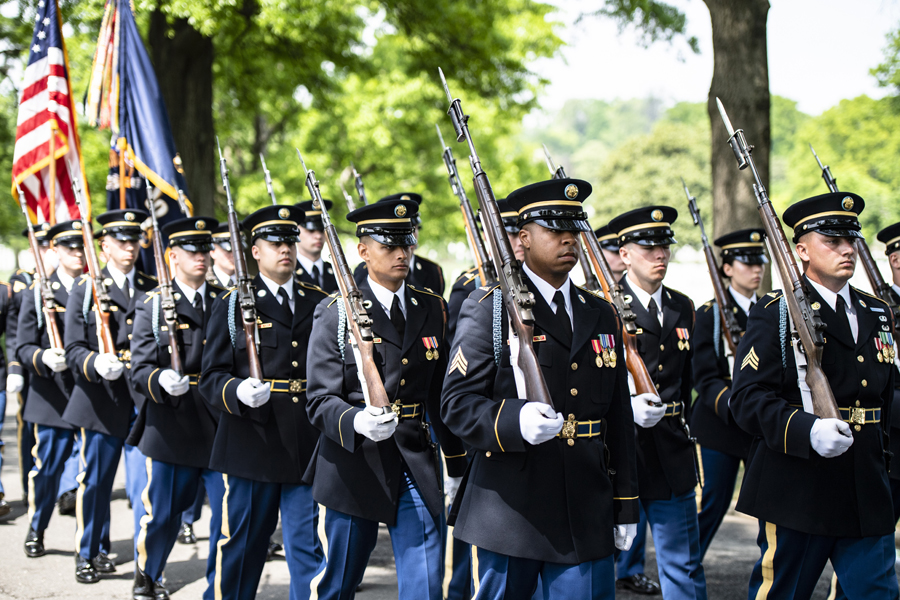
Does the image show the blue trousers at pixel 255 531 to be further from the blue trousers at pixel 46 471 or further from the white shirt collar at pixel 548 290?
the blue trousers at pixel 46 471

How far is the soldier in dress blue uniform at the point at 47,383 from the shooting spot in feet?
22.4

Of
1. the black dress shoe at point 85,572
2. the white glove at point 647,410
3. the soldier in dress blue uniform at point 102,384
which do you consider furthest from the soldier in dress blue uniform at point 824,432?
the black dress shoe at point 85,572

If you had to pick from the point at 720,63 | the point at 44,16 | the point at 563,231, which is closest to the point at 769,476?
the point at 563,231

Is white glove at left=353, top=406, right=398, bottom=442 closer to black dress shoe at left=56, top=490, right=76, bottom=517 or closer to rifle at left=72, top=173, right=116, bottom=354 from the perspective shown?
rifle at left=72, top=173, right=116, bottom=354

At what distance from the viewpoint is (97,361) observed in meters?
6.30

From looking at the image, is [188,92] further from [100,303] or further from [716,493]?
[716,493]

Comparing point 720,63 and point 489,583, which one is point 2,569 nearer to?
point 489,583

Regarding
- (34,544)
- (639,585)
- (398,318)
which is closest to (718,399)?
(639,585)

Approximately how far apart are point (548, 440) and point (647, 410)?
1.53m

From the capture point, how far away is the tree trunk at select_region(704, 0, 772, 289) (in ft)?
26.6

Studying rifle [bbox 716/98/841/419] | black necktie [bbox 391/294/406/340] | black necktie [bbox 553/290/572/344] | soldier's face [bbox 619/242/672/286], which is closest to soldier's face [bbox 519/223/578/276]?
black necktie [bbox 553/290/572/344]

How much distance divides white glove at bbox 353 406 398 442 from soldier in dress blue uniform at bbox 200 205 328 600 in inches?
41.6

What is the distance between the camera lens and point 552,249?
358 cm

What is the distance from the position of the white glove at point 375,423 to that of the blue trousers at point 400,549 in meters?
0.43
